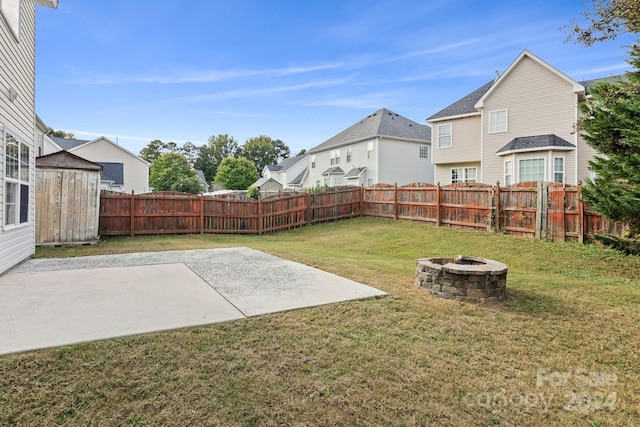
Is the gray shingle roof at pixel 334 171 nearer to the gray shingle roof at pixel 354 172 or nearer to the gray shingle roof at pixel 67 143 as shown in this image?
the gray shingle roof at pixel 354 172

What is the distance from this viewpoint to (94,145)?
30016 millimetres

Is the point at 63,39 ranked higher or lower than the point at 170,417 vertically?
higher

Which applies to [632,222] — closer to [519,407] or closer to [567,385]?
[567,385]

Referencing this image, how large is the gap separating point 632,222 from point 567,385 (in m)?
6.44

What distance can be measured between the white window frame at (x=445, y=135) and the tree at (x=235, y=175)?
114 ft

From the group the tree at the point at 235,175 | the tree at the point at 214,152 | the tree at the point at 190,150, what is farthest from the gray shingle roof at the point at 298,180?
the tree at the point at 190,150

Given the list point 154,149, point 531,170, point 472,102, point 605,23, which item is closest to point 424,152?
point 472,102

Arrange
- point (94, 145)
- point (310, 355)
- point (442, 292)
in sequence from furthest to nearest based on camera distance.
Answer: point (94, 145) < point (442, 292) < point (310, 355)

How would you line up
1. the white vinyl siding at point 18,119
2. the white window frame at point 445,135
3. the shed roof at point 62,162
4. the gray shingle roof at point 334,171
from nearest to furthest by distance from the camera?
the white vinyl siding at point 18,119
the shed roof at point 62,162
the white window frame at point 445,135
the gray shingle roof at point 334,171

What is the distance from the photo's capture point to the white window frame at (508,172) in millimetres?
16016

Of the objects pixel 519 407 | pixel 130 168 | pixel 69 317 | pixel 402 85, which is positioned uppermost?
pixel 402 85

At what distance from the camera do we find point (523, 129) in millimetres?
16312

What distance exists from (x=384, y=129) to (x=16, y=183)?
21.8m

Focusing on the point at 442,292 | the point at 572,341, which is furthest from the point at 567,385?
the point at 442,292
